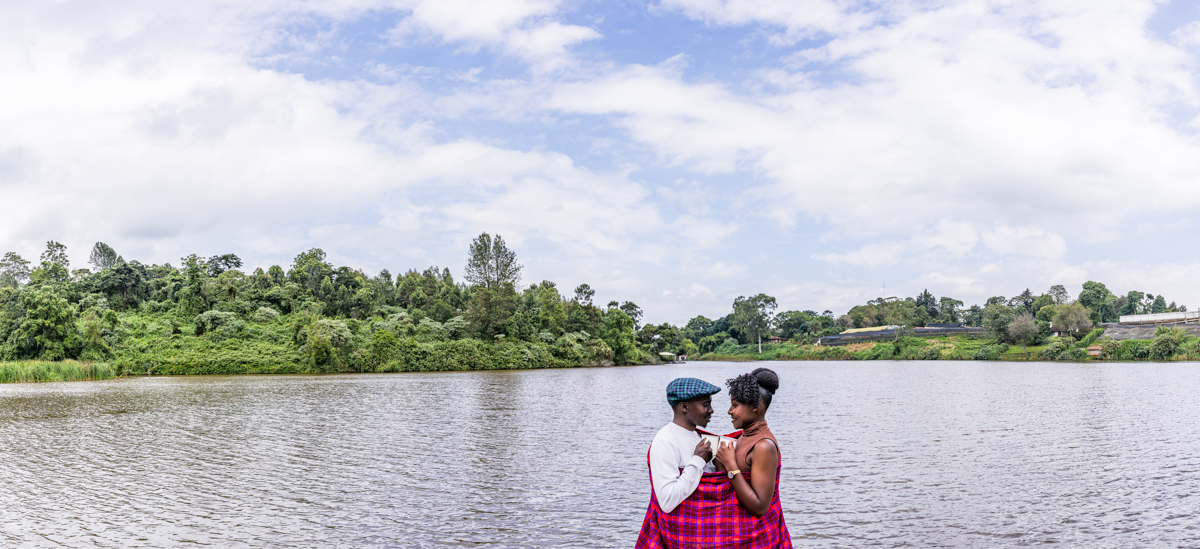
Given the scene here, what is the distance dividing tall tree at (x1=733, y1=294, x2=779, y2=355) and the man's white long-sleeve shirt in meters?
135

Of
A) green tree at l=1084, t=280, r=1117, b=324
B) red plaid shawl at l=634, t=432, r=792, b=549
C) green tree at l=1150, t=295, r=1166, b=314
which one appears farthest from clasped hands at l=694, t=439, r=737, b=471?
green tree at l=1150, t=295, r=1166, b=314

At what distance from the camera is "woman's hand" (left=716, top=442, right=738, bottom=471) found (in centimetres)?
403

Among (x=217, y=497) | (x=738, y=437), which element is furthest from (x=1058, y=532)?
(x=217, y=497)

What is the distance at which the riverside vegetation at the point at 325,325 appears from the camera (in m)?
52.3

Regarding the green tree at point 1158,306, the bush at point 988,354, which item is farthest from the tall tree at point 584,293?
the green tree at point 1158,306

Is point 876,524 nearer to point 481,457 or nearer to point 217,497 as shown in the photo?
point 481,457

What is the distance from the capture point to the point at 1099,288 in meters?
122

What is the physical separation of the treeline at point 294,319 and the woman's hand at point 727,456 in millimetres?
57303

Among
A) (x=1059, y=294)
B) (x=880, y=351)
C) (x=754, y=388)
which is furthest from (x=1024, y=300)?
(x=754, y=388)

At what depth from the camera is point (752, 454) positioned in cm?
402

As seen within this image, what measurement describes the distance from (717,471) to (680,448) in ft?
0.91

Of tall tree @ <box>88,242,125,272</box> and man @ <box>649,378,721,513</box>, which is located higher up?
tall tree @ <box>88,242,125,272</box>

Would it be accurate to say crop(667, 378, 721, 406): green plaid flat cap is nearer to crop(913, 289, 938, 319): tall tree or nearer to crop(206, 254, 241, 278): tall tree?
crop(206, 254, 241, 278): tall tree

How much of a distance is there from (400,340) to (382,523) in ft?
179
